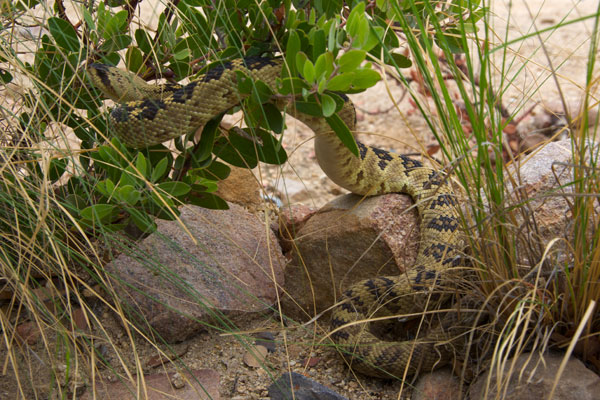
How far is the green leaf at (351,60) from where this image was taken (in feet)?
7.57

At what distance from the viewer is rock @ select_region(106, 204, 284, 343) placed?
3027 millimetres

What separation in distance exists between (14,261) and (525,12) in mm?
8105

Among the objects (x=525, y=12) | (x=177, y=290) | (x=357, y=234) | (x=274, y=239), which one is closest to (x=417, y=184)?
(x=357, y=234)

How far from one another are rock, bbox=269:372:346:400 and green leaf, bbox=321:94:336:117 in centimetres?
108

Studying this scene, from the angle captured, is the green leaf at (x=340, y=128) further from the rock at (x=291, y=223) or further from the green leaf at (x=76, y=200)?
the green leaf at (x=76, y=200)

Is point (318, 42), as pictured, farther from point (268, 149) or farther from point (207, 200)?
point (207, 200)

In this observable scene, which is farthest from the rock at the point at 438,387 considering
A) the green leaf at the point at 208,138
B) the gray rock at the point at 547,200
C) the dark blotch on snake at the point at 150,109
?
the dark blotch on snake at the point at 150,109

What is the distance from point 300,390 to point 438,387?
1.88 ft

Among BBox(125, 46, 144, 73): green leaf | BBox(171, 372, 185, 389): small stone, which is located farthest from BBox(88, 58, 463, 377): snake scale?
BBox(171, 372, 185, 389): small stone

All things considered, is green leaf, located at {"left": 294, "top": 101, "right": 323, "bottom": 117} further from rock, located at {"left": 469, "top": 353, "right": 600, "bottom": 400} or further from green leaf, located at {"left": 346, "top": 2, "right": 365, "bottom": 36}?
rock, located at {"left": 469, "top": 353, "right": 600, "bottom": 400}

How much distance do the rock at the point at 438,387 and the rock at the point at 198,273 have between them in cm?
80

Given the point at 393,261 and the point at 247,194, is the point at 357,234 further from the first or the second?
the point at 247,194

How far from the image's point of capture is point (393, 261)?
3361mm

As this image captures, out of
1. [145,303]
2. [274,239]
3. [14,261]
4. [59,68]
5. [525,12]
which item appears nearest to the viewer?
[14,261]
